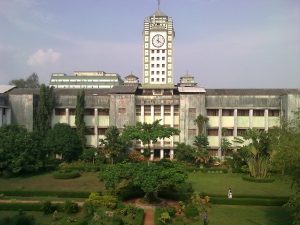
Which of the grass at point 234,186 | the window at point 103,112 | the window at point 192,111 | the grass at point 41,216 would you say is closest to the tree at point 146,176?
the grass at point 41,216

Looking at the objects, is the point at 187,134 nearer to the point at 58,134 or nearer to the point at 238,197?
the point at 58,134

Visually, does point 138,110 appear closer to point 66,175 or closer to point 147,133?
point 147,133

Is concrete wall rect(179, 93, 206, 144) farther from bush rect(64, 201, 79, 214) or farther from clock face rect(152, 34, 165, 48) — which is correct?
bush rect(64, 201, 79, 214)

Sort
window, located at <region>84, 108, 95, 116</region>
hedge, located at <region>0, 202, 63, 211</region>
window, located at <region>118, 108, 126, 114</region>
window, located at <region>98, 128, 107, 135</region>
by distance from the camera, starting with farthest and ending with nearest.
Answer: window, located at <region>84, 108, 95, 116</region> → window, located at <region>98, 128, 107, 135</region> → window, located at <region>118, 108, 126, 114</region> → hedge, located at <region>0, 202, 63, 211</region>

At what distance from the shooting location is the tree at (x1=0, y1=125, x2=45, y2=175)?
1558 inches

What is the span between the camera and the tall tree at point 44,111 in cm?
5325

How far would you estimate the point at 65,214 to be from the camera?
27312 mm

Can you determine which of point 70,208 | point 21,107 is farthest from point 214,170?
point 21,107

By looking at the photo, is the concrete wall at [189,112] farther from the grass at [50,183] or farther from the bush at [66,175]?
the bush at [66,175]

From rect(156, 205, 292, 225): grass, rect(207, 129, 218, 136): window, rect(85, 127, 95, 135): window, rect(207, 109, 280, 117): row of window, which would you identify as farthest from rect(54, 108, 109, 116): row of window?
rect(156, 205, 292, 225): grass

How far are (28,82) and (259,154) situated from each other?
64.8m

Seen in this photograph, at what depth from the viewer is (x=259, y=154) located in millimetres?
42281

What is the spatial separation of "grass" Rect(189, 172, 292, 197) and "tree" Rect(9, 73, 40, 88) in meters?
58.3

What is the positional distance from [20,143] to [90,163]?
9367mm
